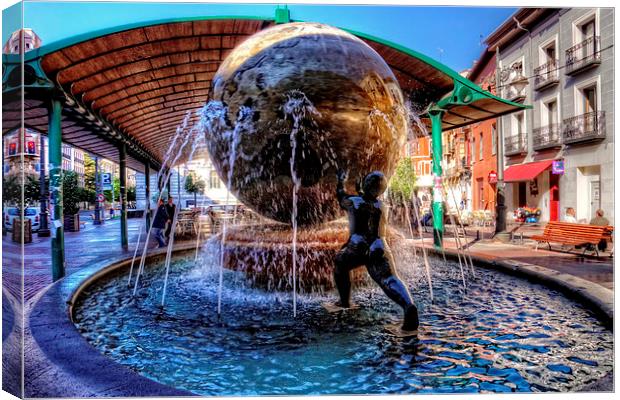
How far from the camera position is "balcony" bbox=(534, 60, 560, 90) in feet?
31.1

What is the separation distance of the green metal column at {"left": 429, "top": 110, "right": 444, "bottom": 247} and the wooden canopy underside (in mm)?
563

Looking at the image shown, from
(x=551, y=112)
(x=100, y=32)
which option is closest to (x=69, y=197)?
(x=100, y=32)

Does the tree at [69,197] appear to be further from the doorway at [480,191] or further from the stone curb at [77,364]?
the doorway at [480,191]

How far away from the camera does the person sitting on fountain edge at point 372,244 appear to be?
4023mm

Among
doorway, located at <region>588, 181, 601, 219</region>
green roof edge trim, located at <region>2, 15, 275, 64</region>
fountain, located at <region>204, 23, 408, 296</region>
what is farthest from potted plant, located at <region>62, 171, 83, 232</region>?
doorway, located at <region>588, 181, 601, 219</region>

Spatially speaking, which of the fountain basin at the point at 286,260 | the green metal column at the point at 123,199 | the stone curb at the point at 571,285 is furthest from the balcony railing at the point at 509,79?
the green metal column at the point at 123,199

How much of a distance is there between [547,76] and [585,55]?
442 cm

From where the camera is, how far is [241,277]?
5.79 meters

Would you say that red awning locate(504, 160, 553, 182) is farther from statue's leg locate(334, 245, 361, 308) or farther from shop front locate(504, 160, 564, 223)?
statue's leg locate(334, 245, 361, 308)

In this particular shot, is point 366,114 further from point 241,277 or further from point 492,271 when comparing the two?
point 492,271

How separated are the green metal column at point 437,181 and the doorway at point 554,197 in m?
3.30

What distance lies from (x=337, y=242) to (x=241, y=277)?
143 centimetres

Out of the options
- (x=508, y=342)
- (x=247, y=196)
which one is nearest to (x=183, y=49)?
(x=247, y=196)

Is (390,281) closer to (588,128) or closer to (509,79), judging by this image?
(588,128)
